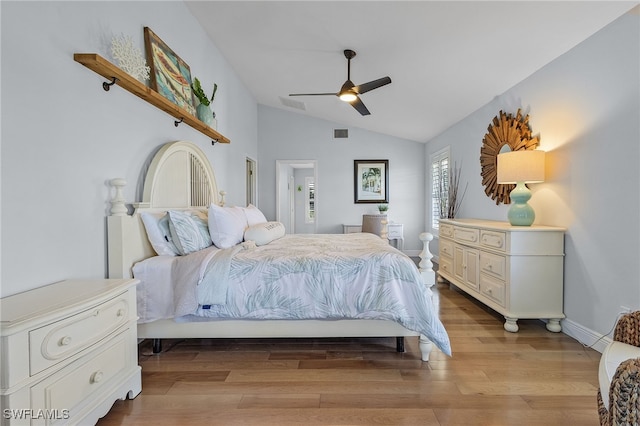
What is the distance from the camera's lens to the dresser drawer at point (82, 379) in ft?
3.96

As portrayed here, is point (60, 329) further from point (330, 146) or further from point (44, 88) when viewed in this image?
point (330, 146)

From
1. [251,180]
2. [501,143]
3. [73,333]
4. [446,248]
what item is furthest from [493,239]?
[251,180]

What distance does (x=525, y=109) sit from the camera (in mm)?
3203

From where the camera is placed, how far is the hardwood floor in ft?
5.31

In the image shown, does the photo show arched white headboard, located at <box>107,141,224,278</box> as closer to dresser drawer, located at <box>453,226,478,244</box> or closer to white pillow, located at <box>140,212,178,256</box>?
white pillow, located at <box>140,212,178,256</box>

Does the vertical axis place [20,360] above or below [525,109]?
below

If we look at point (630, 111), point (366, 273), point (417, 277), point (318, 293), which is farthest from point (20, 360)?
point (630, 111)

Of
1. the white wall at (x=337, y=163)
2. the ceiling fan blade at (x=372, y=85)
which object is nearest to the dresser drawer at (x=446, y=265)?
the ceiling fan blade at (x=372, y=85)

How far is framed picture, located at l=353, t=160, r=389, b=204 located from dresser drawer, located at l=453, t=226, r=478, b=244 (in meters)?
2.86

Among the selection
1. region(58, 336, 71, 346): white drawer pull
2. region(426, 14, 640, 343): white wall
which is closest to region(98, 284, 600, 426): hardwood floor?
region(426, 14, 640, 343): white wall

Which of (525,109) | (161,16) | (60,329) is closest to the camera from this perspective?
(60,329)

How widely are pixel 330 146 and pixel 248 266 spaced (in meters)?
4.67

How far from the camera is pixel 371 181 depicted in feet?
21.4

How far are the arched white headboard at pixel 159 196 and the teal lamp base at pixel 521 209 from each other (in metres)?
3.05
